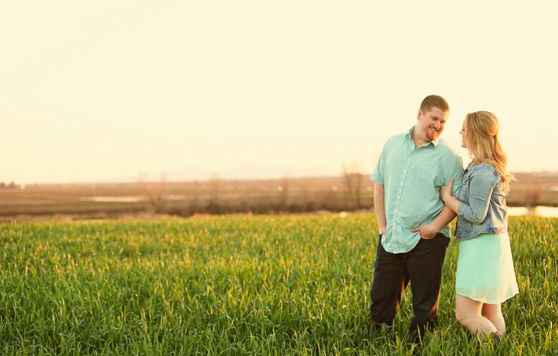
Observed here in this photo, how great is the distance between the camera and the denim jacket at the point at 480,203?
15.8ft

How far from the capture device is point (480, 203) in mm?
4809

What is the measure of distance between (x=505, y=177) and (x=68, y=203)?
52755 millimetres

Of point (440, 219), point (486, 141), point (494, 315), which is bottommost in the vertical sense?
point (494, 315)

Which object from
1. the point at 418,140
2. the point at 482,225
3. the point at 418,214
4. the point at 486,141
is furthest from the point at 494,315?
the point at 418,140

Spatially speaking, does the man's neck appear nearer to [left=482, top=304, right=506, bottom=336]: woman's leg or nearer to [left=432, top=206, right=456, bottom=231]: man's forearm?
[left=432, top=206, right=456, bottom=231]: man's forearm

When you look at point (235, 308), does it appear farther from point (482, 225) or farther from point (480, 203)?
point (480, 203)

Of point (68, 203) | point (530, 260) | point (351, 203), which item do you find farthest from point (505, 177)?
point (68, 203)

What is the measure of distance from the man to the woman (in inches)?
6.6

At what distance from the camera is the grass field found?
18.2 ft

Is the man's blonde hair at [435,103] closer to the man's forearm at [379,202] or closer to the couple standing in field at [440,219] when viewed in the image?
the couple standing in field at [440,219]

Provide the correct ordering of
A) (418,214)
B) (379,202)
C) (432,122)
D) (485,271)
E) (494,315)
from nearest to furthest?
1. (485,271)
2. (432,122)
3. (418,214)
4. (494,315)
5. (379,202)

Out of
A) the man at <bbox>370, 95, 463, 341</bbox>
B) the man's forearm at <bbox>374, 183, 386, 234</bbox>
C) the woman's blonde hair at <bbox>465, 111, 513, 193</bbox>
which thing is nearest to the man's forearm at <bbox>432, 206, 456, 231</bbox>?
the man at <bbox>370, 95, 463, 341</bbox>

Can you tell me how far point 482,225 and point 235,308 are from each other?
9.99ft

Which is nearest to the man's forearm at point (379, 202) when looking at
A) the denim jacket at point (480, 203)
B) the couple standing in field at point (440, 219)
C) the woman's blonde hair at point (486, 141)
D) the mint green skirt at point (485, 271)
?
the couple standing in field at point (440, 219)
